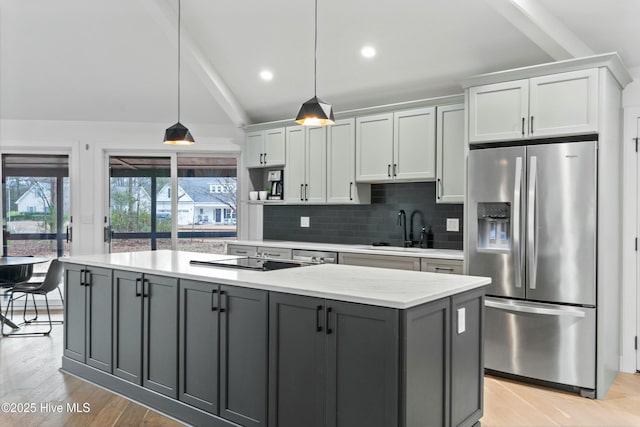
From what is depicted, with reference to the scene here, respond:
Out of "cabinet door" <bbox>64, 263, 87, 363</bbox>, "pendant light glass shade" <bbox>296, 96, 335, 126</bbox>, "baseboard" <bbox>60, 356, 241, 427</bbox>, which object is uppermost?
"pendant light glass shade" <bbox>296, 96, 335, 126</bbox>

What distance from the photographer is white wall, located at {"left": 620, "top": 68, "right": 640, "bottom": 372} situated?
4.00m

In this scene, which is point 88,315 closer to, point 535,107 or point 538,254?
point 538,254

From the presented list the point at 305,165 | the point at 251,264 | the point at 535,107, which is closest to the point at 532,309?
the point at 535,107

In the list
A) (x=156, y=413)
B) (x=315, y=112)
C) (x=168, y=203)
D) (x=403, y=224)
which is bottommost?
(x=156, y=413)

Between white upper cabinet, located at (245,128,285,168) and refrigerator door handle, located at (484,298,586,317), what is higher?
white upper cabinet, located at (245,128,285,168)

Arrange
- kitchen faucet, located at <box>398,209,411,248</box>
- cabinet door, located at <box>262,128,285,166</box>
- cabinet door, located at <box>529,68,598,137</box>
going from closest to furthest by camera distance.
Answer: cabinet door, located at <box>529,68,598,137</box> → kitchen faucet, located at <box>398,209,411,248</box> → cabinet door, located at <box>262,128,285,166</box>

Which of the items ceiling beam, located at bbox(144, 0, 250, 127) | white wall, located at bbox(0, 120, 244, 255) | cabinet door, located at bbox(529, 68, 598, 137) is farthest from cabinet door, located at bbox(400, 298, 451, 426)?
white wall, located at bbox(0, 120, 244, 255)

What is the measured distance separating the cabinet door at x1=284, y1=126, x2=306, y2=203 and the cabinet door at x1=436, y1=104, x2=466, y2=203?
1.68 meters

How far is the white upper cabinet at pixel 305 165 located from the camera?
5.57 m

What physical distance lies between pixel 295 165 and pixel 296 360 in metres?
3.50

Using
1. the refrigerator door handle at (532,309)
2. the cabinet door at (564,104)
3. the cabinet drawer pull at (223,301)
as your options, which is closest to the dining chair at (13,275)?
the cabinet drawer pull at (223,301)

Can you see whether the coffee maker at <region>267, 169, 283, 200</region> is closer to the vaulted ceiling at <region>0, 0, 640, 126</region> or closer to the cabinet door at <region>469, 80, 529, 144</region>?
the vaulted ceiling at <region>0, 0, 640, 126</region>

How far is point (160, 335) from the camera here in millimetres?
3281

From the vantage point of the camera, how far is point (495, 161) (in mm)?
3947
